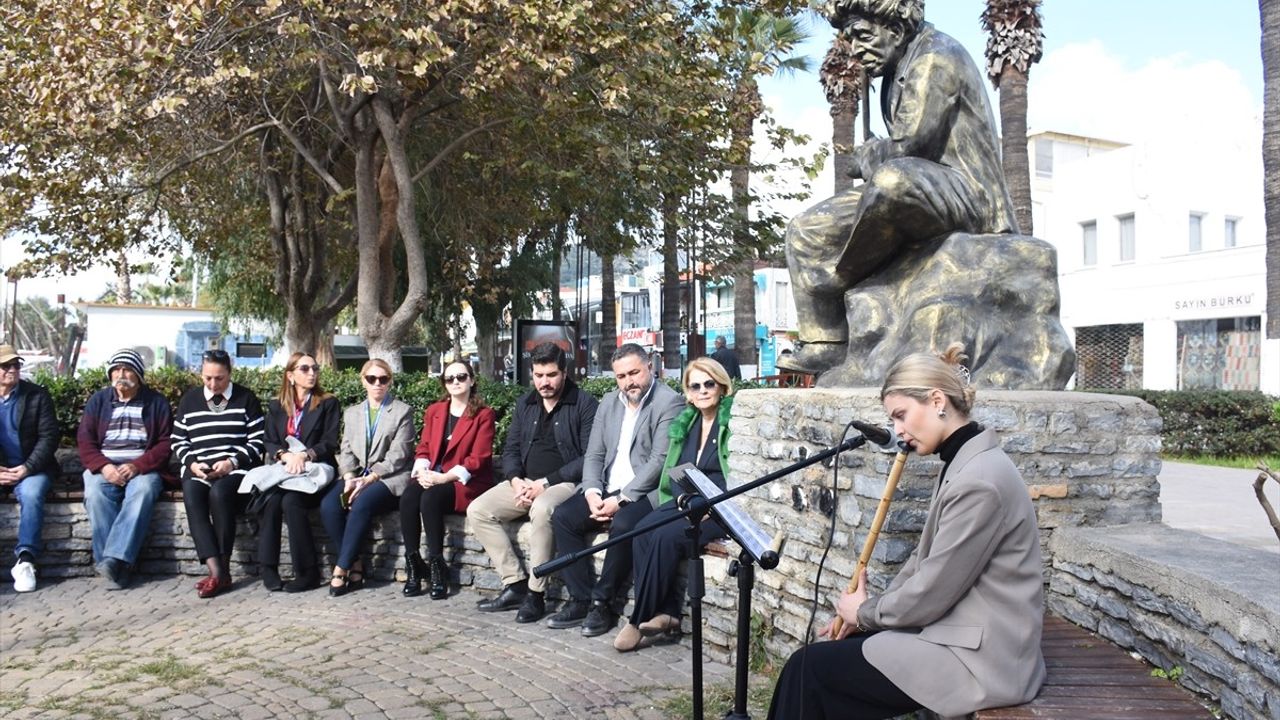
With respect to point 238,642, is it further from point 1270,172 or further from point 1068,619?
point 1270,172

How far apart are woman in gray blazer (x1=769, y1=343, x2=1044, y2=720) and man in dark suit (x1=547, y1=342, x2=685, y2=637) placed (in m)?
2.98

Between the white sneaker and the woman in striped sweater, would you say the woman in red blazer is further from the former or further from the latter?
the white sneaker

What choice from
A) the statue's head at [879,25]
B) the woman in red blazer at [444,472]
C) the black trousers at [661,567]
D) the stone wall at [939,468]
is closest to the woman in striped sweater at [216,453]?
the woman in red blazer at [444,472]

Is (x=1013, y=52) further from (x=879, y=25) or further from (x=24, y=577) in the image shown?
(x=24, y=577)

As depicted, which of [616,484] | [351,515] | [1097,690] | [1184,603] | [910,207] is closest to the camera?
[1097,690]

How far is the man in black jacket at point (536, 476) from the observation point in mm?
6684

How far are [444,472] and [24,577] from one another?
3.01m

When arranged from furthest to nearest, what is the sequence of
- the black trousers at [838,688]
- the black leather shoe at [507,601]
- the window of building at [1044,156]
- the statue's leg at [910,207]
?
the window of building at [1044,156] < the black leather shoe at [507,601] < the statue's leg at [910,207] < the black trousers at [838,688]

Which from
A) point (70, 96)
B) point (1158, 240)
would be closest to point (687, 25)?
point (70, 96)

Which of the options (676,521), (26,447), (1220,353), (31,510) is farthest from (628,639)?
(1220,353)

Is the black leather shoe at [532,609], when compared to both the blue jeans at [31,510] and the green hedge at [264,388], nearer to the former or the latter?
the green hedge at [264,388]

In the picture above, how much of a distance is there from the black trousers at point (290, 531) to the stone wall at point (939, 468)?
3.65m

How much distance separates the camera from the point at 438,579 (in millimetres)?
7176

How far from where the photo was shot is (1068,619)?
4570 millimetres
